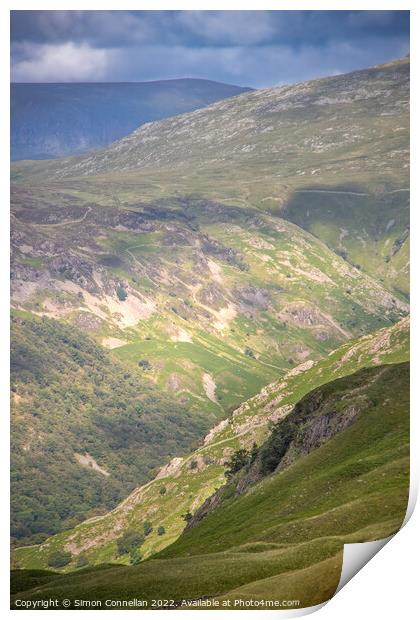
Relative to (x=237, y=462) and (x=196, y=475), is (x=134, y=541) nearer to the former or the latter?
(x=196, y=475)

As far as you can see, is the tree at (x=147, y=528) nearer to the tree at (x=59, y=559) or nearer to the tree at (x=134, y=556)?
the tree at (x=134, y=556)

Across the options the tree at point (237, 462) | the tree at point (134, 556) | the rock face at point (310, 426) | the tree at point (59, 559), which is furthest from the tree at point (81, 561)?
the rock face at point (310, 426)

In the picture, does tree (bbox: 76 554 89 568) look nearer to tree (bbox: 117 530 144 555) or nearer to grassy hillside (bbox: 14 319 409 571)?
grassy hillside (bbox: 14 319 409 571)

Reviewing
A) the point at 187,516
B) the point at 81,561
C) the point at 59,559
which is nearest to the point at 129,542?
the point at 187,516
